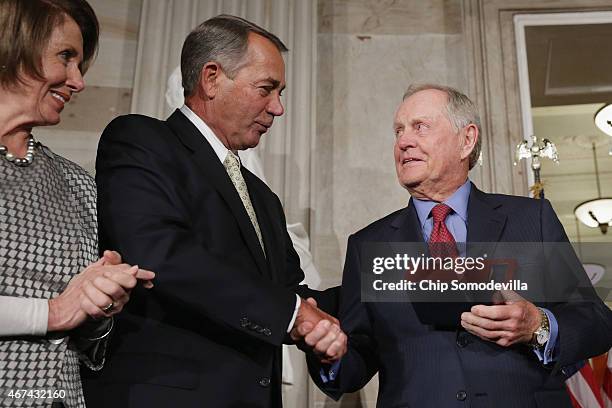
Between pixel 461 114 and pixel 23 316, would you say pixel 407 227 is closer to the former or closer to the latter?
pixel 461 114

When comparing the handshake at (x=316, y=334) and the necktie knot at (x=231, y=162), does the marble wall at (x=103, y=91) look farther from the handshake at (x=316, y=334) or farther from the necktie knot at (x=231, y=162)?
the handshake at (x=316, y=334)

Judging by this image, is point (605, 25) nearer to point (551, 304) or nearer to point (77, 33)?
point (551, 304)

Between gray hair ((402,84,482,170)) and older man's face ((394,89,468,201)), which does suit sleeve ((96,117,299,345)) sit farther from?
gray hair ((402,84,482,170))

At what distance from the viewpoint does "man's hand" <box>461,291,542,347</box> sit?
2.05m

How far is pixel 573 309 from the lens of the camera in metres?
2.29

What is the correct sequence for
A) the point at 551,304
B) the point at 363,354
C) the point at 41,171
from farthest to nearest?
the point at 363,354 → the point at 551,304 → the point at 41,171

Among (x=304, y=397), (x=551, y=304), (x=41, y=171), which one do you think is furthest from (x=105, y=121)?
(x=551, y=304)

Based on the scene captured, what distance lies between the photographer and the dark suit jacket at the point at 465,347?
2.18 metres

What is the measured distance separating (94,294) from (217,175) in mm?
650

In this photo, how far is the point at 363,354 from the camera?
249cm

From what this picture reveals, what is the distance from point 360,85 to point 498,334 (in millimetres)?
2827

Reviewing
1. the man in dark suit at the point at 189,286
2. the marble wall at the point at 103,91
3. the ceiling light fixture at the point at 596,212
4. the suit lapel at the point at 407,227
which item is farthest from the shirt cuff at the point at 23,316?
the ceiling light fixture at the point at 596,212

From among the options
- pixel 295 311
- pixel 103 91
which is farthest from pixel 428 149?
pixel 103 91

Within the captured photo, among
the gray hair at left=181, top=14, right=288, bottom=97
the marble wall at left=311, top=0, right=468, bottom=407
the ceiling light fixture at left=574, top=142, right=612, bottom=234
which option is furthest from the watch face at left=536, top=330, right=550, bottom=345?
the ceiling light fixture at left=574, top=142, right=612, bottom=234
